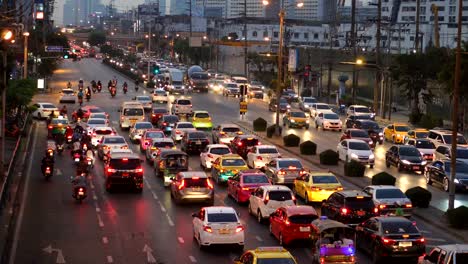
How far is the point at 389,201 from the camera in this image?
31.5m

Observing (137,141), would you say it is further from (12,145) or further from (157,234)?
(157,234)

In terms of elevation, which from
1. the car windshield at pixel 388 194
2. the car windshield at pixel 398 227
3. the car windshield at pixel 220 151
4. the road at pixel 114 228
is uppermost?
the car windshield at pixel 398 227

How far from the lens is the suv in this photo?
38.2m

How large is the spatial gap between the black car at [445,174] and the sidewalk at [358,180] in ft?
9.55

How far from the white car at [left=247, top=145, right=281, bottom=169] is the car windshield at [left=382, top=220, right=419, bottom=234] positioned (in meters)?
20.0

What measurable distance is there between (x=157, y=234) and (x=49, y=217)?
5.22 metres

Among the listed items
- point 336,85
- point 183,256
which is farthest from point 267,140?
point 336,85

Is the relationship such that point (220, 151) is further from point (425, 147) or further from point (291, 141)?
point (425, 147)

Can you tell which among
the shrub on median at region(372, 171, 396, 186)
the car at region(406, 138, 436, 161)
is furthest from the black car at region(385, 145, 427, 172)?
the shrub on median at region(372, 171, 396, 186)

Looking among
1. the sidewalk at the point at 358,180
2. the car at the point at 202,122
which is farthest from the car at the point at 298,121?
the car at the point at 202,122

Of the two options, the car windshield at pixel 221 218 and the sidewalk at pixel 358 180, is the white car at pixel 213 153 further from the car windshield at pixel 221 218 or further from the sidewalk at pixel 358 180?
the car windshield at pixel 221 218

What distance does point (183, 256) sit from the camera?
26.1 metres

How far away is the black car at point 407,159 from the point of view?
46438mm

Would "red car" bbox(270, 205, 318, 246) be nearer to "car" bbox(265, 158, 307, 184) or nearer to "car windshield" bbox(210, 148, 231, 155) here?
"car" bbox(265, 158, 307, 184)
